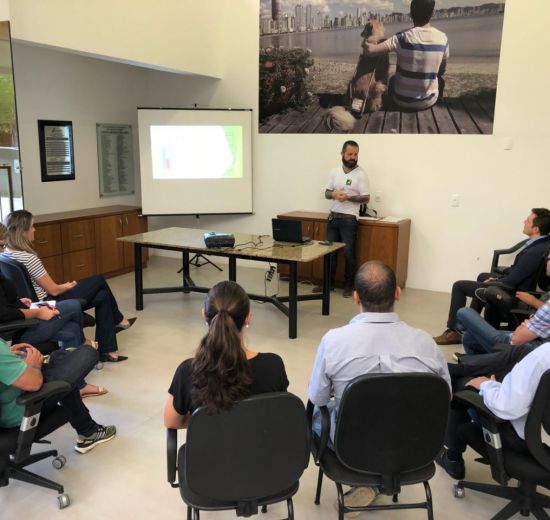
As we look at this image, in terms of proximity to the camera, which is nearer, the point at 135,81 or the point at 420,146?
the point at 420,146

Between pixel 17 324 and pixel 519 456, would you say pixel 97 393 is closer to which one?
pixel 17 324

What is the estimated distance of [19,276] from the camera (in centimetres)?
351

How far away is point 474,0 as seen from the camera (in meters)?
5.43

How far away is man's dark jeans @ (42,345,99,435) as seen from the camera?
2.51 m

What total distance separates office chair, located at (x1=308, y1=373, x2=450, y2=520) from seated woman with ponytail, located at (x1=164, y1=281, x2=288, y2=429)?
283mm

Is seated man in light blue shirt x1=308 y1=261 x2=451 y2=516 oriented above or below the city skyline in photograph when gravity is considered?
below

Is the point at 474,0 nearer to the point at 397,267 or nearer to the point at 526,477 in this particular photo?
the point at 397,267

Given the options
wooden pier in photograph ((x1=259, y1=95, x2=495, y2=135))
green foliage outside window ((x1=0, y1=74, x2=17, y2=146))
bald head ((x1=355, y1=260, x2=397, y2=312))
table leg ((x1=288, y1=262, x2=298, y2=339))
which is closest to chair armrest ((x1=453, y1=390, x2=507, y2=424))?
bald head ((x1=355, y1=260, x2=397, y2=312))

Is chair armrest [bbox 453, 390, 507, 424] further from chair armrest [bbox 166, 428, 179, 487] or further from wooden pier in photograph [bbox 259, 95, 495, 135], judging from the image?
wooden pier in photograph [bbox 259, 95, 495, 135]

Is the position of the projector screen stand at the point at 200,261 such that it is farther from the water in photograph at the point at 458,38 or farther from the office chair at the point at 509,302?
the office chair at the point at 509,302

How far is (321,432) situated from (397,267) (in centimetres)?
407

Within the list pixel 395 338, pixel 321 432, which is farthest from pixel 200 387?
pixel 395 338

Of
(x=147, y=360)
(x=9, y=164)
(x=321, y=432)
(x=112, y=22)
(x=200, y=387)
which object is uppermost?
(x=112, y=22)

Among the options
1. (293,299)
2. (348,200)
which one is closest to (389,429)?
(293,299)
